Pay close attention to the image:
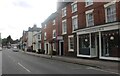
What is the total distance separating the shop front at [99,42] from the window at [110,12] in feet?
3.99

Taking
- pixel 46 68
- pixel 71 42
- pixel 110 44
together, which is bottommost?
pixel 46 68

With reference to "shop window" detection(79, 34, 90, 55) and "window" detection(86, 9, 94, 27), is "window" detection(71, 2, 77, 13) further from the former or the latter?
"shop window" detection(79, 34, 90, 55)

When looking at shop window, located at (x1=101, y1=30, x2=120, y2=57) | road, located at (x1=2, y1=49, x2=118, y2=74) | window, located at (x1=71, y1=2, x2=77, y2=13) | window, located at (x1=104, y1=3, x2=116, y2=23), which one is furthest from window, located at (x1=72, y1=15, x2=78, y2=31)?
road, located at (x1=2, y1=49, x2=118, y2=74)

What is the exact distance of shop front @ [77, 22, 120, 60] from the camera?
24.5 meters

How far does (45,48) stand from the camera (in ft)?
187

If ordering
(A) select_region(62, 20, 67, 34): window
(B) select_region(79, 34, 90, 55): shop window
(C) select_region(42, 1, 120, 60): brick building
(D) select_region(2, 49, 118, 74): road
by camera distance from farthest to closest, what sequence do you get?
(A) select_region(62, 20, 67, 34): window → (B) select_region(79, 34, 90, 55): shop window → (C) select_region(42, 1, 120, 60): brick building → (D) select_region(2, 49, 118, 74): road

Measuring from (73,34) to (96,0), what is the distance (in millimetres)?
8238

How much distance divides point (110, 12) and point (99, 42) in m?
3.17

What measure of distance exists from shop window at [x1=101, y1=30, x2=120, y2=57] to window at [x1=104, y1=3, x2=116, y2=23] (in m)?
1.56

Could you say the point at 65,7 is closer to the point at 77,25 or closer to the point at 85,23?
the point at 77,25

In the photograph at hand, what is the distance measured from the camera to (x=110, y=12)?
2638 centimetres

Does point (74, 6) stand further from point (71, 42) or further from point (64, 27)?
point (64, 27)

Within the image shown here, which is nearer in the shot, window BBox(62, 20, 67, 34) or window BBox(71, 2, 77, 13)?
window BBox(71, 2, 77, 13)

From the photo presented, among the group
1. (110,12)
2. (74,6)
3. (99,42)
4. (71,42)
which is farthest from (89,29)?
(71,42)
